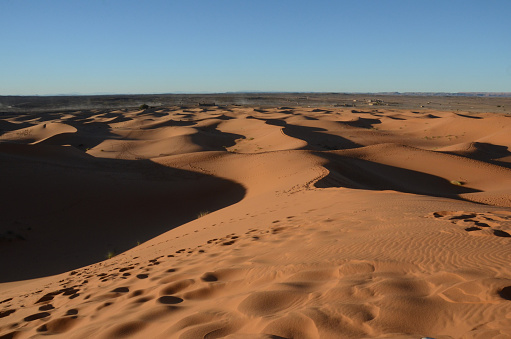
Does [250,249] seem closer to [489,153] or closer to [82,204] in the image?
[82,204]

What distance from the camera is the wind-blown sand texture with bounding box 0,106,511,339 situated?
313 centimetres

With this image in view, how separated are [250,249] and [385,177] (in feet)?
41.5

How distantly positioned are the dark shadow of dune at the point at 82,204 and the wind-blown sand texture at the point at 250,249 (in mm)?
61

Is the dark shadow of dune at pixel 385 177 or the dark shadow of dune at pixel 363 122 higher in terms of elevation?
the dark shadow of dune at pixel 363 122

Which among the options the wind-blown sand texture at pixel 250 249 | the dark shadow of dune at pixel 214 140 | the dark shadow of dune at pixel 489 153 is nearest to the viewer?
the wind-blown sand texture at pixel 250 249

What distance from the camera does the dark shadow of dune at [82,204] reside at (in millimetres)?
10172

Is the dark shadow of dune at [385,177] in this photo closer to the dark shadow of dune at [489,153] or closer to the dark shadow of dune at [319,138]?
the dark shadow of dune at [489,153]

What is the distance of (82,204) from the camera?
13.2 metres

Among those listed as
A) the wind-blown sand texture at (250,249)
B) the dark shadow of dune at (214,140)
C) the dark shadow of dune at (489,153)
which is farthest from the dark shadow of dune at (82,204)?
the dark shadow of dune at (489,153)

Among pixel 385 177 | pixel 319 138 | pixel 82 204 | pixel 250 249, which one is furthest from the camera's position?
pixel 319 138

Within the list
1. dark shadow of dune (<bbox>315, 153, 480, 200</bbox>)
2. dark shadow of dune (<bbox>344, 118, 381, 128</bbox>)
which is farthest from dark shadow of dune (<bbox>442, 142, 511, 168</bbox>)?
dark shadow of dune (<bbox>344, 118, 381, 128</bbox>)

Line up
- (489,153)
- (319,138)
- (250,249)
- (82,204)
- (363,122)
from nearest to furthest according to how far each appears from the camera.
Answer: (250,249) < (82,204) < (489,153) < (319,138) < (363,122)

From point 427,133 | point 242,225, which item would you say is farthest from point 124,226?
point 427,133

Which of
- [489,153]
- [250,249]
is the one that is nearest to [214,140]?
[489,153]
